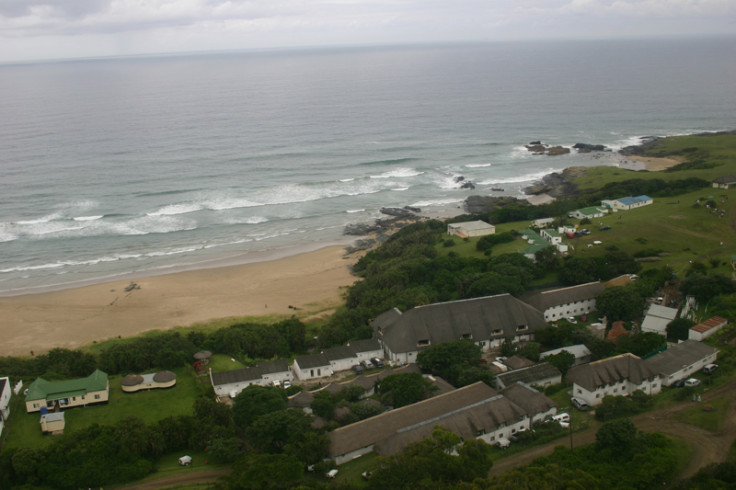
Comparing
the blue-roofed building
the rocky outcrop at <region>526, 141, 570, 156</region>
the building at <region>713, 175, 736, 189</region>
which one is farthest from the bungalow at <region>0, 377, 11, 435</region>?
the rocky outcrop at <region>526, 141, 570, 156</region>

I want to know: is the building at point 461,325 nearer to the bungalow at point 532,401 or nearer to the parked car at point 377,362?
the parked car at point 377,362

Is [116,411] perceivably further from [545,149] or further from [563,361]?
[545,149]

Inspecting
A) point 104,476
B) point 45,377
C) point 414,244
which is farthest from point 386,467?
point 414,244

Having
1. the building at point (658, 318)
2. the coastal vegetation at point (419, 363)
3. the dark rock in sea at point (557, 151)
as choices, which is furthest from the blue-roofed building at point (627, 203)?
the dark rock in sea at point (557, 151)

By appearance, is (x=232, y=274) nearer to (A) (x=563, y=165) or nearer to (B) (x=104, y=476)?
(B) (x=104, y=476)

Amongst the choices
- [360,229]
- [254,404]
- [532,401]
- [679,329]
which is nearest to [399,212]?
[360,229]
